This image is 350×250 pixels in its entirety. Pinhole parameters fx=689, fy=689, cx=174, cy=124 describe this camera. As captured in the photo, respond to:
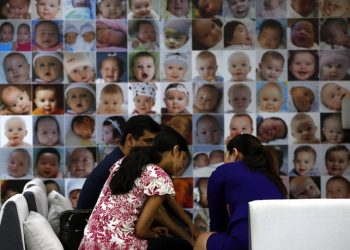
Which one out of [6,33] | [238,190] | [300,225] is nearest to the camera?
[300,225]

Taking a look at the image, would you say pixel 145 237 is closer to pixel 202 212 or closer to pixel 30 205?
pixel 30 205

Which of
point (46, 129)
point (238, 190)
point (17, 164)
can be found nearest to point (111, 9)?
point (46, 129)

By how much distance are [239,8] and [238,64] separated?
501mm

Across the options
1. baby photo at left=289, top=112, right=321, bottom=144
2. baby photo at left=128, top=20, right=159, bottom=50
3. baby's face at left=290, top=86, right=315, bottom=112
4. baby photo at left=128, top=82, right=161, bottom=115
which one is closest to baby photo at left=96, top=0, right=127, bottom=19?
baby photo at left=128, top=20, right=159, bottom=50

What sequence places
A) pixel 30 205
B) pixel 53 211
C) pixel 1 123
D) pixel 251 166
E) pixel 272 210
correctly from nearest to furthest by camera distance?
pixel 272 210
pixel 251 166
pixel 30 205
pixel 53 211
pixel 1 123

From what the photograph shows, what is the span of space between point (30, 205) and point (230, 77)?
2624 millimetres

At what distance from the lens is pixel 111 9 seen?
6.13 meters

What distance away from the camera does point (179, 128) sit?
6.17m

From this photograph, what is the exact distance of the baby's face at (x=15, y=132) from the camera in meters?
6.11

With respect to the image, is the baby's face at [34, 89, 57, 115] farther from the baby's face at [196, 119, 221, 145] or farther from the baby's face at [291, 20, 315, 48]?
the baby's face at [291, 20, 315, 48]

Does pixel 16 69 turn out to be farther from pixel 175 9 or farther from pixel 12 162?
pixel 175 9

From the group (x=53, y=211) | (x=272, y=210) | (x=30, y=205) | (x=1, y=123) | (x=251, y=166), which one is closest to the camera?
(x=272, y=210)

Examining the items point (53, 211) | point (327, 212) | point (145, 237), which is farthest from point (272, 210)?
point (53, 211)

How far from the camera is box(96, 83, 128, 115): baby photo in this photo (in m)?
6.14
